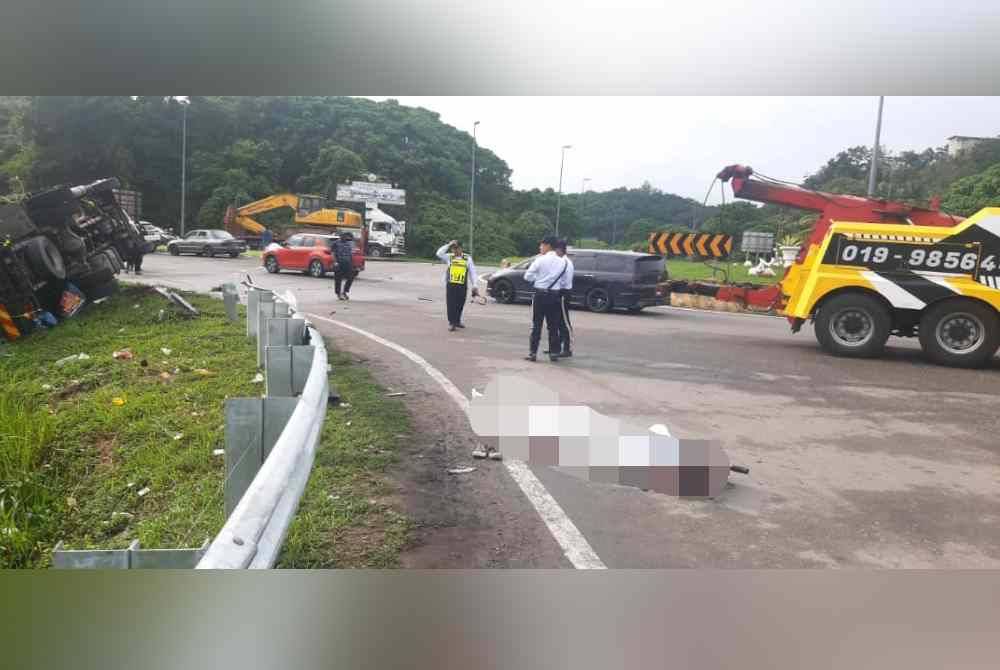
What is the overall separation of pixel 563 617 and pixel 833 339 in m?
3.29

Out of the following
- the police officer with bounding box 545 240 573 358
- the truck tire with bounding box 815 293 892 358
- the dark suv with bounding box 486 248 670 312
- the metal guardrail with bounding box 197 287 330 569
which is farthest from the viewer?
the truck tire with bounding box 815 293 892 358

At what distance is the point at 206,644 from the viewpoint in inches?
90.1

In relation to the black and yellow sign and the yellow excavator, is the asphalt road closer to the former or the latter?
the yellow excavator

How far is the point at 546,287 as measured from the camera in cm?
271

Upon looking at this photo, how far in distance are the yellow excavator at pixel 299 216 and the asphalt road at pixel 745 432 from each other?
16cm

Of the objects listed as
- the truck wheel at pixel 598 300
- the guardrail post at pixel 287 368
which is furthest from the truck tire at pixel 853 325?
the guardrail post at pixel 287 368

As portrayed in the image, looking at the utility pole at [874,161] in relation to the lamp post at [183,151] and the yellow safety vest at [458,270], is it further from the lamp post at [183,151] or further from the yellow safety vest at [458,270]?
the lamp post at [183,151]

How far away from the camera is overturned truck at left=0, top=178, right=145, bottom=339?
2447 mm

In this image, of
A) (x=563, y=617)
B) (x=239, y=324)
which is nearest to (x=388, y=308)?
(x=239, y=324)

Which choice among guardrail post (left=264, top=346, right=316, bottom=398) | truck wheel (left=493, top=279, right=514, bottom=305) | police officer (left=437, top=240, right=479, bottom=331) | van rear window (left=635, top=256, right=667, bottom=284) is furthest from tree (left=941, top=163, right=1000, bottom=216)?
guardrail post (left=264, top=346, right=316, bottom=398)

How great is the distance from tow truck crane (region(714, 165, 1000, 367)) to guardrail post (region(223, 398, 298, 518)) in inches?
69.7

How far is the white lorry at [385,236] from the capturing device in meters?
2.90

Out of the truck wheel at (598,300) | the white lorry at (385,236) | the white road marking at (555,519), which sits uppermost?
the white lorry at (385,236)

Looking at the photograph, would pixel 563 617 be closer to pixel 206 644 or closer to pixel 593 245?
pixel 206 644
